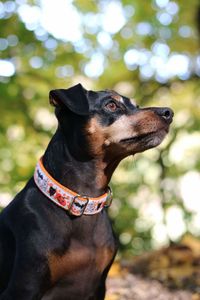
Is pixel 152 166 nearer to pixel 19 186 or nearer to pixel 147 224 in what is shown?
pixel 147 224

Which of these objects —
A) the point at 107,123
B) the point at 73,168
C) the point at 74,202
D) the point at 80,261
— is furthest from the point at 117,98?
the point at 80,261

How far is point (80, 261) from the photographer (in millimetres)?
2846

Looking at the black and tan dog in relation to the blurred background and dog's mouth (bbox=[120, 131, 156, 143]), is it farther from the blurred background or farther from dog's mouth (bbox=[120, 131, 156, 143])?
the blurred background

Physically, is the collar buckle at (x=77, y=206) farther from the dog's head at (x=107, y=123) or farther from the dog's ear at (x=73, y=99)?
the dog's ear at (x=73, y=99)

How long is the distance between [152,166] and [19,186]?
2.43 m

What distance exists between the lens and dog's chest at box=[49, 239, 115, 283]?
2.78m

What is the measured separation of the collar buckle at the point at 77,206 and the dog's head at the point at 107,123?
0.85 feet

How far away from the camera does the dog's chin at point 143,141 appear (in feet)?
9.82

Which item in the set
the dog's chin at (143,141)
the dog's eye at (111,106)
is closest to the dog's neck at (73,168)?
the dog's chin at (143,141)

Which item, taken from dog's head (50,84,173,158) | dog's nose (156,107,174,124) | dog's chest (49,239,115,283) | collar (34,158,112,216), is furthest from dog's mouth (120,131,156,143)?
dog's chest (49,239,115,283)

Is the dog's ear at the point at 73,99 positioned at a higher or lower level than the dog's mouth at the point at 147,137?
higher

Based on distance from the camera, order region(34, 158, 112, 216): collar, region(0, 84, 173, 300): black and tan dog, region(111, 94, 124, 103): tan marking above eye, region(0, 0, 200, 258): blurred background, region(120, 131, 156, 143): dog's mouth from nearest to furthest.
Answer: region(0, 84, 173, 300): black and tan dog < region(34, 158, 112, 216): collar < region(120, 131, 156, 143): dog's mouth < region(111, 94, 124, 103): tan marking above eye < region(0, 0, 200, 258): blurred background

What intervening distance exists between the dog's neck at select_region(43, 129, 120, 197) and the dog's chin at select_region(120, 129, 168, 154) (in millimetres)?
149

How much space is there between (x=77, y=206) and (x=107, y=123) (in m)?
0.49
